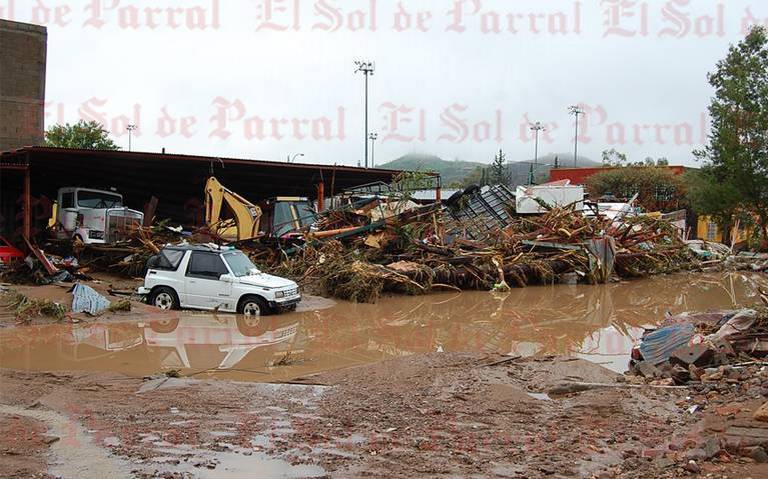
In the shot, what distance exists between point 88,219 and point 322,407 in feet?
61.4

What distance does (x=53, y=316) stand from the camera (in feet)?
44.4

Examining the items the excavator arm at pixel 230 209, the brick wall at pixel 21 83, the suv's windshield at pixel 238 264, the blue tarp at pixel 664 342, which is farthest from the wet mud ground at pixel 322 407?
the brick wall at pixel 21 83

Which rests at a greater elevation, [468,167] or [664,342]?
[468,167]

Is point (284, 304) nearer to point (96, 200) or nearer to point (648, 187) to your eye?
point (96, 200)

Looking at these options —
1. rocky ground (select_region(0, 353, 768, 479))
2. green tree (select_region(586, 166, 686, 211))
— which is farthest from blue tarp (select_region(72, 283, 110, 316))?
green tree (select_region(586, 166, 686, 211))

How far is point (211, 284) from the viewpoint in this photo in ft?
49.4

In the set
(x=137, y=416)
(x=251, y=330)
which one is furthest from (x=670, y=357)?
(x=251, y=330)

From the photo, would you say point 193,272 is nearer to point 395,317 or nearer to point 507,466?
point 395,317

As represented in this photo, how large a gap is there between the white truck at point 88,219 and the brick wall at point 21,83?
1078 cm

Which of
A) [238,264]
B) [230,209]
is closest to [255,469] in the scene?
[238,264]

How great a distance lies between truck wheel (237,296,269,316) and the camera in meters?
14.9

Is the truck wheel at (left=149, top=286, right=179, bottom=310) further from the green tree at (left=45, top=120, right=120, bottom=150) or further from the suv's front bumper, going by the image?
the green tree at (left=45, top=120, right=120, bottom=150)

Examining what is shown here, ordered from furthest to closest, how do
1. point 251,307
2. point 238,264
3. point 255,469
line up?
point 238,264, point 251,307, point 255,469

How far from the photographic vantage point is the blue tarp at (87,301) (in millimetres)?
14266
